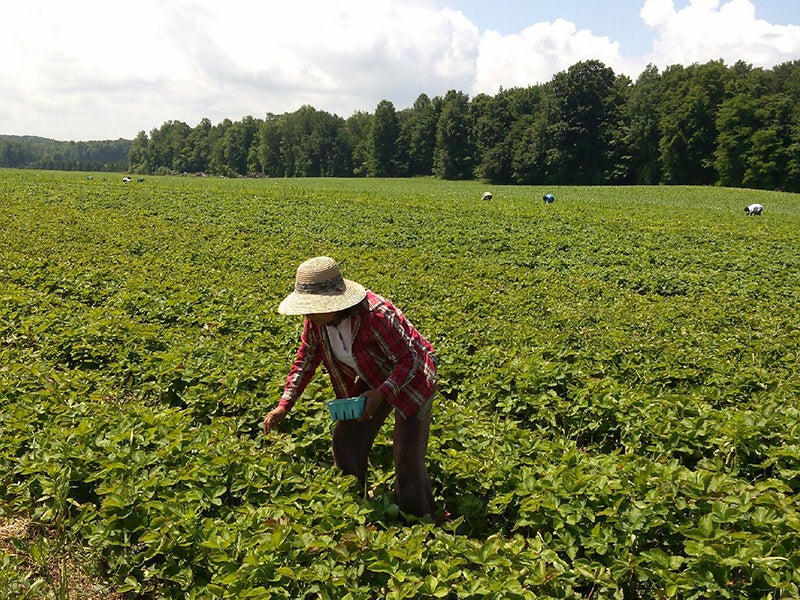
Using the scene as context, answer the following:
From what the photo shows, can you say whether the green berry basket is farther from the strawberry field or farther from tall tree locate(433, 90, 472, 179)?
tall tree locate(433, 90, 472, 179)

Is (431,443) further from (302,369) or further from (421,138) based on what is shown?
(421,138)

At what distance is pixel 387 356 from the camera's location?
132 inches

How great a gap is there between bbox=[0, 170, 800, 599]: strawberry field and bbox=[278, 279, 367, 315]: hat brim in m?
1.23

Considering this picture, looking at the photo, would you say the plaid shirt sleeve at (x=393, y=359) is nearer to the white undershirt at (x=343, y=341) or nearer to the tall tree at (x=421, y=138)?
the white undershirt at (x=343, y=341)

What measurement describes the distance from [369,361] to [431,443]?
1.25 metres

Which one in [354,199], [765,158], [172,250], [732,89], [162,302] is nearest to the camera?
[162,302]

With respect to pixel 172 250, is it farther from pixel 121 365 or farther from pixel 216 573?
pixel 216 573

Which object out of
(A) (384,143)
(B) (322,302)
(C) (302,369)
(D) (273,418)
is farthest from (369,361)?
(A) (384,143)

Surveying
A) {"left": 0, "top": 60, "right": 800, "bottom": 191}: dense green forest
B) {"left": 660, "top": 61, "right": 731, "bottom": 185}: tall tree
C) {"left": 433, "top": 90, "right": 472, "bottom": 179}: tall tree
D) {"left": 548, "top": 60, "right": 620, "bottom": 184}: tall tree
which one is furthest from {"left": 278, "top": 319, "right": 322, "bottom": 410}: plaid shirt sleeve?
{"left": 433, "top": 90, "right": 472, "bottom": 179}: tall tree

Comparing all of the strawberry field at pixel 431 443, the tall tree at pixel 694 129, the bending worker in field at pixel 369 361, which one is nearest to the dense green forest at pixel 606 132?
the tall tree at pixel 694 129

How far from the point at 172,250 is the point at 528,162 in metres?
56.0

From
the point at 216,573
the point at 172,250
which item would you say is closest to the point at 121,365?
the point at 216,573

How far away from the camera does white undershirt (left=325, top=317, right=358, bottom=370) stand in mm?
3379

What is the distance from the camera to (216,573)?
3004 millimetres
